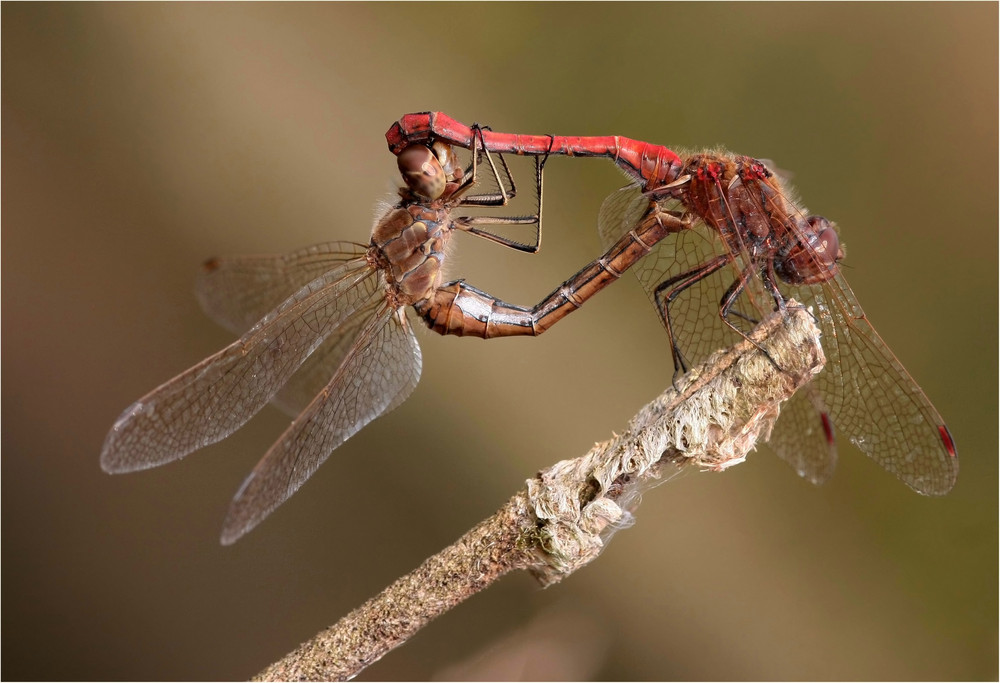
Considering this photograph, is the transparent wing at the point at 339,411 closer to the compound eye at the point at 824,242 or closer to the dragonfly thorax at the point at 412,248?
the dragonfly thorax at the point at 412,248

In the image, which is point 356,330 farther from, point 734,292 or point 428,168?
point 734,292

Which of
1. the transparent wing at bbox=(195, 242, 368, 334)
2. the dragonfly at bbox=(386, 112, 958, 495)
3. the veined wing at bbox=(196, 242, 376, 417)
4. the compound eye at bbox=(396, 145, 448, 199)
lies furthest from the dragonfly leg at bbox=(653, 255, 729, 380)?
the transparent wing at bbox=(195, 242, 368, 334)

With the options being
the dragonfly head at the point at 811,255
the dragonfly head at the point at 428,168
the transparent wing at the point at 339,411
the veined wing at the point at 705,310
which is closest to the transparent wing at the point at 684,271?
the veined wing at the point at 705,310

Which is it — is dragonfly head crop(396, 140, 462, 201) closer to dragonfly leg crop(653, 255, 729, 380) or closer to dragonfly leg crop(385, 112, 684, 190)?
dragonfly leg crop(385, 112, 684, 190)

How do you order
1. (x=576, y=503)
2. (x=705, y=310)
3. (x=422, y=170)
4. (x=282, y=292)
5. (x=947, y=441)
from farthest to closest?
(x=282, y=292) → (x=705, y=310) → (x=422, y=170) → (x=947, y=441) → (x=576, y=503)

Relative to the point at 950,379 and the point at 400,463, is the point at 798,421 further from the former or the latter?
the point at 400,463

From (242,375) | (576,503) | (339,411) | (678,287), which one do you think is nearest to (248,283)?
(242,375)
